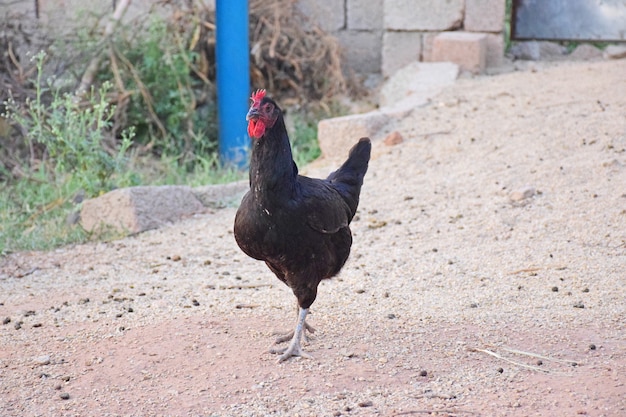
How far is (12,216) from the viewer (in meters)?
6.74

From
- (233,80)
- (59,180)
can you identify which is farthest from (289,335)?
(233,80)

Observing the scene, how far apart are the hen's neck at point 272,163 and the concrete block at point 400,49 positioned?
6.02m

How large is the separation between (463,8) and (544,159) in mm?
3180

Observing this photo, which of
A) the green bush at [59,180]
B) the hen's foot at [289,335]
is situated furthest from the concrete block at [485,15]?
the hen's foot at [289,335]

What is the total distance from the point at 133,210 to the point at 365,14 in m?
4.82

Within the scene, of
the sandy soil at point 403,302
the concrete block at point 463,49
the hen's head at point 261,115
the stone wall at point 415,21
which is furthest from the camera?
the stone wall at point 415,21

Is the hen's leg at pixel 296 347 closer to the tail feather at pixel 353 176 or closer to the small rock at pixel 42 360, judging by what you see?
the tail feather at pixel 353 176

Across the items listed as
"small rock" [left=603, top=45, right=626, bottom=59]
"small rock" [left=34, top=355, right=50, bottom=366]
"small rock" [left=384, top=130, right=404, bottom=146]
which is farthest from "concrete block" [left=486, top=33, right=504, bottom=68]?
"small rock" [left=34, top=355, right=50, bottom=366]

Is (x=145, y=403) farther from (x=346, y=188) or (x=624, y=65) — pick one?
(x=624, y=65)

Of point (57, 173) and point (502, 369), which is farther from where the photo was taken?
point (57, 173)

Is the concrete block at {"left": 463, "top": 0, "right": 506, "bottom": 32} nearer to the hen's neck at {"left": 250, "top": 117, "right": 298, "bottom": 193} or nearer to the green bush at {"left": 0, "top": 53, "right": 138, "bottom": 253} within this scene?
the green bush at {"left": 0, "top": 53, "right": 138, "bottom": 253}

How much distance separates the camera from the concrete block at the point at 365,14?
9820 mm

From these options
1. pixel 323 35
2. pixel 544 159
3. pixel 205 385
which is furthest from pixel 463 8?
pixel 205 385

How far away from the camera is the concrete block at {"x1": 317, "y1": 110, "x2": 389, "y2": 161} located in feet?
24.9
